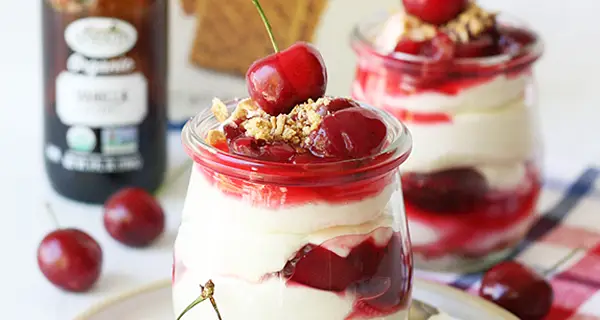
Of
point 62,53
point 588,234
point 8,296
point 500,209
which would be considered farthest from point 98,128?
point 588,234

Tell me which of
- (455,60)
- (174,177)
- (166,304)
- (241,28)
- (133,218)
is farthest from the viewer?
(241,28)

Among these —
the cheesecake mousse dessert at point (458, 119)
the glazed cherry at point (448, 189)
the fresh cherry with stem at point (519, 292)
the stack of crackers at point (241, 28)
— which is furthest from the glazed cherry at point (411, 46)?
the stack of crackers at point (241, 28)

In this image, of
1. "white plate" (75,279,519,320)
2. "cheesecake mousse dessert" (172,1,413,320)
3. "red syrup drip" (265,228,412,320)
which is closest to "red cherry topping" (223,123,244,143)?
"cheesecake mousse dessert" (172,1,413,320)

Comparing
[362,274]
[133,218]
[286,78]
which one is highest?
[286,78]

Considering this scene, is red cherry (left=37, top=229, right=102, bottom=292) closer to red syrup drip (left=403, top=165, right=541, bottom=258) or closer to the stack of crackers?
red syrup drip (left=403, top=165, right=541, bottom=258)

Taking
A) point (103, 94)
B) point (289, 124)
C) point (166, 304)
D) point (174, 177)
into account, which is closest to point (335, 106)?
point (289, 124)

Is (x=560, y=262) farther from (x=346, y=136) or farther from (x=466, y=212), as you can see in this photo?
(x=346, y=136)
